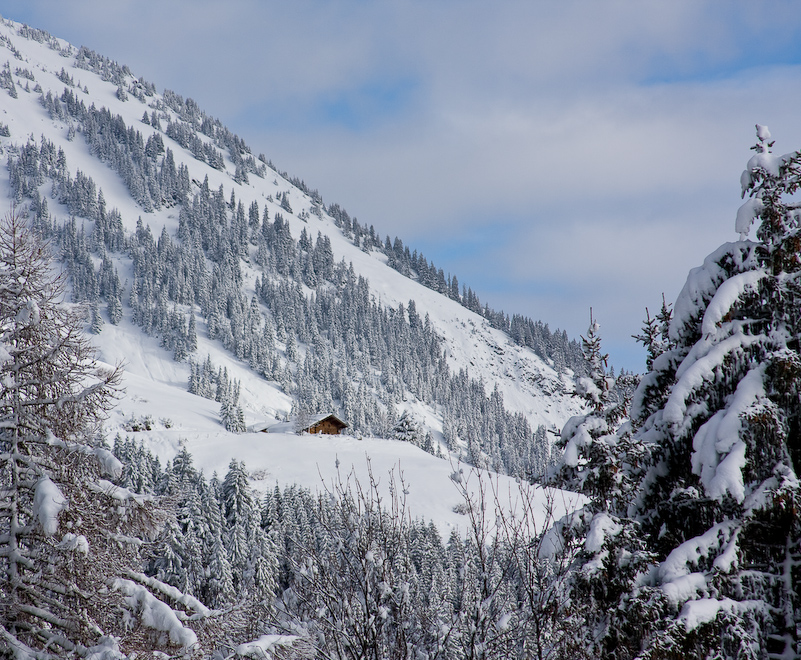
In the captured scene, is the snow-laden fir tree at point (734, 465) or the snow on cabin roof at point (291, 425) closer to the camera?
the snow-laden fir tree at point (734, 465)

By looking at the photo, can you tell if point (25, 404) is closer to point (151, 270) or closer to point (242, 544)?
point (242, 544)

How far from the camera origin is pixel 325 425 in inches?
3420

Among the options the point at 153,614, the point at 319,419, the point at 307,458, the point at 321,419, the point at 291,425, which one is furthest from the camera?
the point at 321,419

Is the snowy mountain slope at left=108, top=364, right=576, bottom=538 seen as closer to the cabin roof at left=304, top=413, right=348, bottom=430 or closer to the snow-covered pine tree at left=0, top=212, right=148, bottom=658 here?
the cabin roof at left=304, top=413, right=348, bottom=430

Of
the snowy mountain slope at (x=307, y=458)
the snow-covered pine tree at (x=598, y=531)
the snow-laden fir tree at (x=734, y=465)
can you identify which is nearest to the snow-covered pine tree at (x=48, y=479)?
the snow-covered pine tree at (x=598, y=531)

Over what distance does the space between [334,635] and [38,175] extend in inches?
8247

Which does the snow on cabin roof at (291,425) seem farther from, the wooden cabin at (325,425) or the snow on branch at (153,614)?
the snow on branch at (153,614)

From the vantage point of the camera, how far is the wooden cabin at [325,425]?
273ft

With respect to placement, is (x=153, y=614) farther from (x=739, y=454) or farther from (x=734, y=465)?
(x=739, y=454)

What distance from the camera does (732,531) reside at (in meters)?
6.59

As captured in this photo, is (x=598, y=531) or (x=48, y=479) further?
(x=598, y=531)

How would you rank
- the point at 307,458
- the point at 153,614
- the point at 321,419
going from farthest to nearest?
the point at 321,419 < the point at 307,458 < the point at 153,614

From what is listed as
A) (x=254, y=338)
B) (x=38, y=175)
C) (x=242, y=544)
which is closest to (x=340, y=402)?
(x=254, y=338)

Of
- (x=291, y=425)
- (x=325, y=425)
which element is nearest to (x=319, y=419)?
(x=325, y=425)
